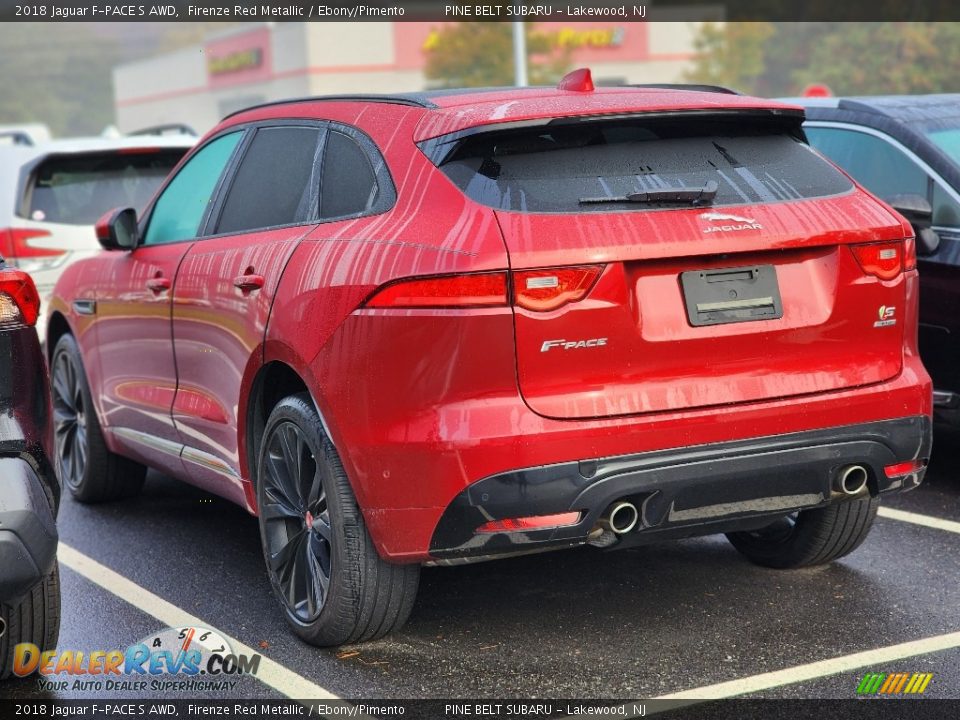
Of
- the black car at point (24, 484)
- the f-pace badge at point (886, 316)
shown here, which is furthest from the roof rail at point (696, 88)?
the black car at point (24, 484)

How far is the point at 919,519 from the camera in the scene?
20.4 ft

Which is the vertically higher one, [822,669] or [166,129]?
[166,129]

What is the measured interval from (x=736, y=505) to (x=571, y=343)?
0.74m

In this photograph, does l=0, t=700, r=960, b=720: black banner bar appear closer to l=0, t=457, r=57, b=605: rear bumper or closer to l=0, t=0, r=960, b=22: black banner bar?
l=0, t=457, r=57, b=605: rear bumper

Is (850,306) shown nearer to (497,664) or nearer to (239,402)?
(497,664)

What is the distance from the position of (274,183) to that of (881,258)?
221cm

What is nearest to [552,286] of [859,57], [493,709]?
[493,709]

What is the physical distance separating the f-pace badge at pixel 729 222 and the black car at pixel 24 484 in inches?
81.9

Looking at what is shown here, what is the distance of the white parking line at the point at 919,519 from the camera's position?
608cm

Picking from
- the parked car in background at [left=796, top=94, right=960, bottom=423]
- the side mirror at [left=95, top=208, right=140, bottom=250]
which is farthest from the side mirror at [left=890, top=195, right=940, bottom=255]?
the side mirror at [left=95, top=208, right=140, bottom=250]

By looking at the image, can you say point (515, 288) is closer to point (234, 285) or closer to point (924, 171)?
point (234, 285)

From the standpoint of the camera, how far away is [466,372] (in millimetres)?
4074

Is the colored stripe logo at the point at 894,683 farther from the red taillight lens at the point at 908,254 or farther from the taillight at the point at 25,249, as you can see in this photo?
the taillight at the point at 25,249

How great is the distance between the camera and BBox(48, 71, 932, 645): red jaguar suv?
408 centimetres
